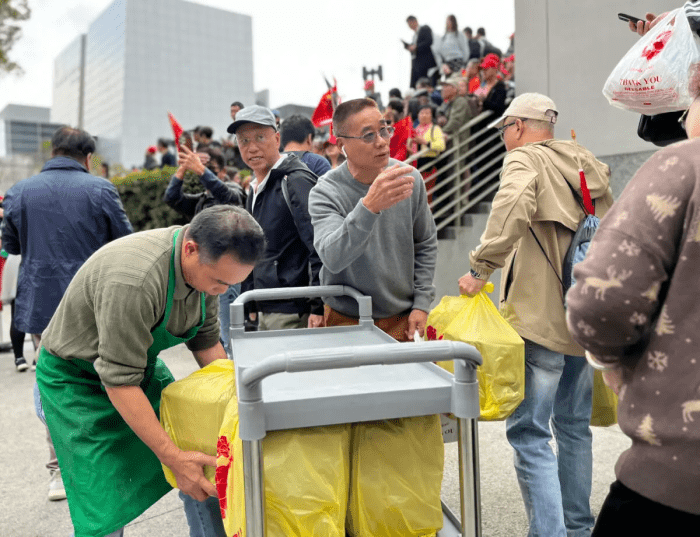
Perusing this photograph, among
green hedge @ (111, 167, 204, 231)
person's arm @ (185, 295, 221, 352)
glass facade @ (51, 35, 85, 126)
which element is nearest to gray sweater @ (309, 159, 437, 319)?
person's arm @ (185, 295, 221, 352)

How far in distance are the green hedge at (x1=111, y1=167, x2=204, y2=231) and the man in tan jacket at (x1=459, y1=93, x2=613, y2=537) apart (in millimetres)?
7562

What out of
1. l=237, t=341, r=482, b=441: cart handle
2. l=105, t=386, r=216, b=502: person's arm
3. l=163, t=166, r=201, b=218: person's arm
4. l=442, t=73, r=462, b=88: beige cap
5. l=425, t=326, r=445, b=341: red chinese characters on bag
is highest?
l=442, t=73, r=462, b=88: beige cap

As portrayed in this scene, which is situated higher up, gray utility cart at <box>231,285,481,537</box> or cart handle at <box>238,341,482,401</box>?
cart handle at <box>238,341,482,401</box>

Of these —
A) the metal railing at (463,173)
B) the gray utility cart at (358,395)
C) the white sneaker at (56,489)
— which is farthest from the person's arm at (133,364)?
the metal railing at (463,173)

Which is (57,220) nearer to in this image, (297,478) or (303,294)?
(303,294)

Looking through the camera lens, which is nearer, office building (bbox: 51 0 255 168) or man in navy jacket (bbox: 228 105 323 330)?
man in navy jacket (bbox: 228 105 323 330)

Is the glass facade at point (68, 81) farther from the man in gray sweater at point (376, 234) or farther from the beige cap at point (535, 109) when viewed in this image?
the beige cap at point (535, 109)

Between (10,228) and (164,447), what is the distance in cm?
282

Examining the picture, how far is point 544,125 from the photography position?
272 cm

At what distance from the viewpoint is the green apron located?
2043 millimetres

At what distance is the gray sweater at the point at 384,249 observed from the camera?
254 centimetres

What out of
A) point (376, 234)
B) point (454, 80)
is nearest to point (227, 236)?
point (376, 234)

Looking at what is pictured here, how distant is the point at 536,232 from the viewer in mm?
2568

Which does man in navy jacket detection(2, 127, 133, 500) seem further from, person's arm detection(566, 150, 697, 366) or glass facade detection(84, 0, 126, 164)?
glass facade detection(84, 0, 126, 164)
